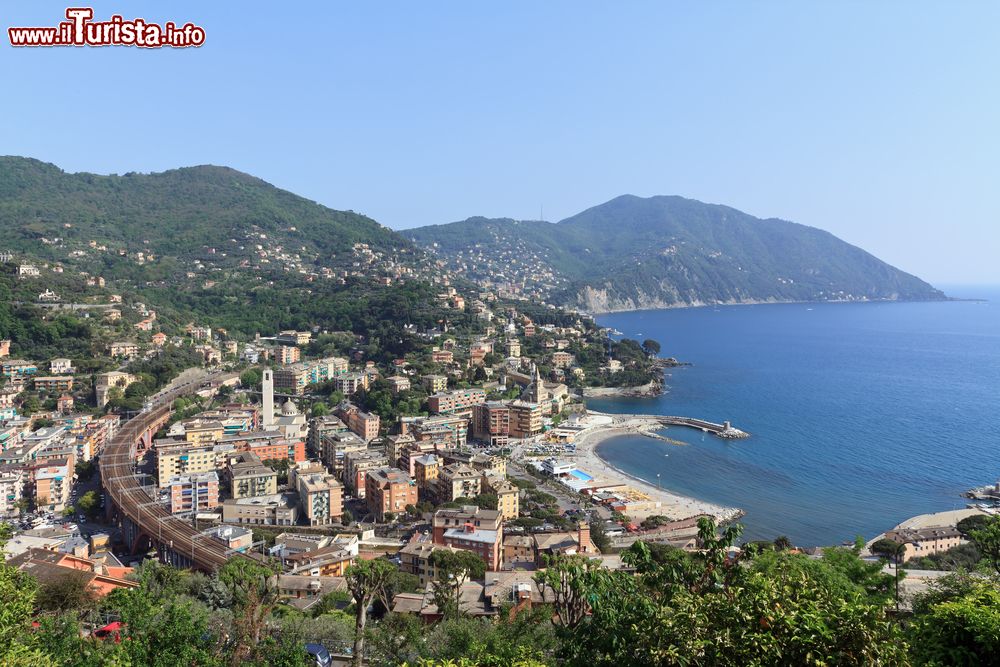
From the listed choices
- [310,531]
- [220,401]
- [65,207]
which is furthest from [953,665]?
[65,207]

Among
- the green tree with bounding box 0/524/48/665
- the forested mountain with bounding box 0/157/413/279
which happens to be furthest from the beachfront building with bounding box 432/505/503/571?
the forested mountain with bounding box 0/157/413/279

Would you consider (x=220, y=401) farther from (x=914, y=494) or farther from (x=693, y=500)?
(x=914, y=494)

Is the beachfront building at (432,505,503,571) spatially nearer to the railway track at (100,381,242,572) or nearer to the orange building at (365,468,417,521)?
the orange building at (365,468,417,521)

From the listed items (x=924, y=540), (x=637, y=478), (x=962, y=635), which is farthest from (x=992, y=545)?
(x=637, y=478)

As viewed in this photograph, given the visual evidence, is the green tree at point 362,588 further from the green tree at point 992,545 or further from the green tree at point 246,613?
the green tree at point 992,545

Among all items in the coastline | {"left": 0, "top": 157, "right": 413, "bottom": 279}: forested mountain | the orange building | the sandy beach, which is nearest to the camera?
the orange building

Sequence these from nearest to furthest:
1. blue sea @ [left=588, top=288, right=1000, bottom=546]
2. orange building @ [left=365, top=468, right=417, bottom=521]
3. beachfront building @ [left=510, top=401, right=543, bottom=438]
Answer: orange building @ [left=365, top=468, right=417, bottom=521] → blue sea @ [left=588, top=288, right=1000, bottom=546] → beachfront building @ [left=510, top=401, right=543, bottom=438]

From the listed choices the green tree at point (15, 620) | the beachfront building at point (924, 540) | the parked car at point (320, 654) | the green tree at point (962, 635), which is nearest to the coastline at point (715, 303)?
the beachfront building at point (924, 540)

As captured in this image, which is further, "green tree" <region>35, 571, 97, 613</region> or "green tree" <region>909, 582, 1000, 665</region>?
"green tree" <region>35, 571, 97, 613</region>
